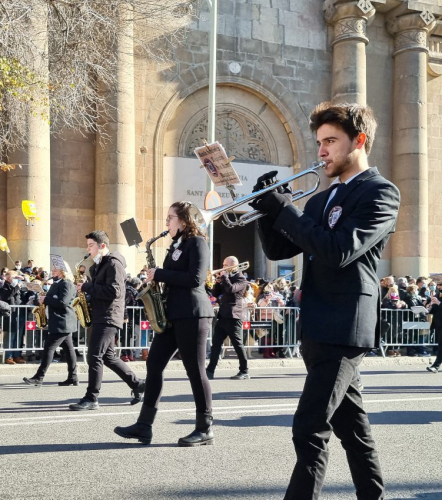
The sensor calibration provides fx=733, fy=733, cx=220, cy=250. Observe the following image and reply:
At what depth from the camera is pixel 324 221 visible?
3717 mm

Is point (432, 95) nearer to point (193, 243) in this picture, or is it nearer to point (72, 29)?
point (72, 29)

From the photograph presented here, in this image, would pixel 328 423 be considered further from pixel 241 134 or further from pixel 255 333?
pixel 241 134

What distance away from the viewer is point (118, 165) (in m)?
22.5

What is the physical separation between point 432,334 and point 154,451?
44.6ft

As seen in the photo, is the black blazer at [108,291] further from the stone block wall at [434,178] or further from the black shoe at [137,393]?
the stone block wall at [434,178]

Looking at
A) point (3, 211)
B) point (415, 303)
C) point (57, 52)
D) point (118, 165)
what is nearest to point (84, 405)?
point (57, 52)

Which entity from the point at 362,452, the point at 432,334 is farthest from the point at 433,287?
the point at 362,452

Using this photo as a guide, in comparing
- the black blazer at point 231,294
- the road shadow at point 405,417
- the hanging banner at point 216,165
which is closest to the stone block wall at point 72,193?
the hanging banner at point 216,165

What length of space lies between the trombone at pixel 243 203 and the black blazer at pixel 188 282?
0.75ft

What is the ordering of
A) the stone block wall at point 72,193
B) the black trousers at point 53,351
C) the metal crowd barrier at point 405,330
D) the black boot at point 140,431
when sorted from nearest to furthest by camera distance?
the black boot at point 140,431, the black trousers at point 53,351, the metal crowd barrier at point 405,330, the stone block wall at point 72,193

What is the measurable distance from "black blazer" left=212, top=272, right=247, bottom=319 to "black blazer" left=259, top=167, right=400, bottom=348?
8.62 m

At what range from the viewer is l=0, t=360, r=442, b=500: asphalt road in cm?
493

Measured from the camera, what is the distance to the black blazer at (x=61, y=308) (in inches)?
423

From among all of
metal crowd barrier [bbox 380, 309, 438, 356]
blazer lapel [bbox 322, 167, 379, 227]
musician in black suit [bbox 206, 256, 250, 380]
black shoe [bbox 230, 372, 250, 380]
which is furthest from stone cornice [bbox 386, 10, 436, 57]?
blazer lapel [bbox 322, 167, 379, 227]
